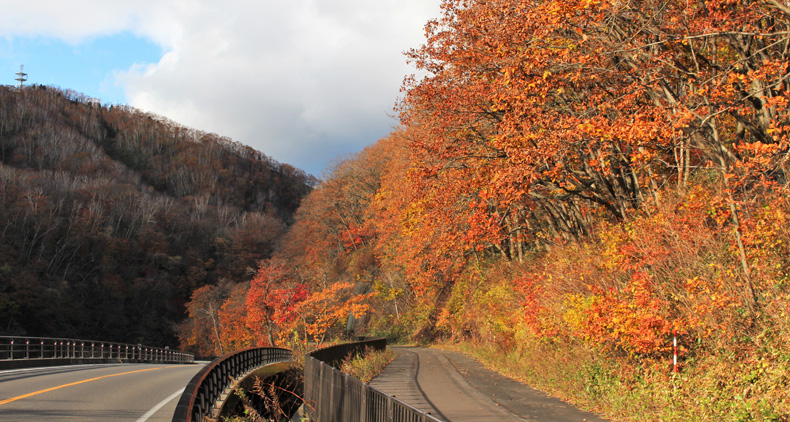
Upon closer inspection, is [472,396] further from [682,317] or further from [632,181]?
[632,181]

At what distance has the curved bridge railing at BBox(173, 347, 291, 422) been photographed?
19.7ft

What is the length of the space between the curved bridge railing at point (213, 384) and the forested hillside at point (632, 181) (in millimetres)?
6706

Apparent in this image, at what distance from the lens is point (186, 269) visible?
A: 3644 inches

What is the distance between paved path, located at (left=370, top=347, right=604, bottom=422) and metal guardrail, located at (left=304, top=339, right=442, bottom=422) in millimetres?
2099

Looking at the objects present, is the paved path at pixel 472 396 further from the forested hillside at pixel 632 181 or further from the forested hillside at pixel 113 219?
the forested hillside at pixel 113 219

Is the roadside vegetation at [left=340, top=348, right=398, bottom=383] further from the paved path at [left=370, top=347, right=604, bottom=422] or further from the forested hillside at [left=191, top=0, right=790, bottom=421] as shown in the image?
the forested hillside at [left=191, top=0, right=790, bottom=421]

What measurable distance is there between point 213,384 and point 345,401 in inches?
120

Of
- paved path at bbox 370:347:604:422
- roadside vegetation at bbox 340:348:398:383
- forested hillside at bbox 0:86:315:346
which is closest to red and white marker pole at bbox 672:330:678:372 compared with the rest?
paved path at bbox 370:347:604:422

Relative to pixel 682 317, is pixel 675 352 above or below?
below

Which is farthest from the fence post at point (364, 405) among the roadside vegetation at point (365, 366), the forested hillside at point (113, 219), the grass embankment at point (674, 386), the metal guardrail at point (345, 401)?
the forested hillside at point (113, 219)

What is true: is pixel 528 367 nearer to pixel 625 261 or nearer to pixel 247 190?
pixel 625 261

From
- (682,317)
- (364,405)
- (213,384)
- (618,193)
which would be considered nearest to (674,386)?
(682,317)

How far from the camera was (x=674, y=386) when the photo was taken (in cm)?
862

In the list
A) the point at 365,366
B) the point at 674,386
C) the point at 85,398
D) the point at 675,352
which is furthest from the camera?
the point at 365,366
